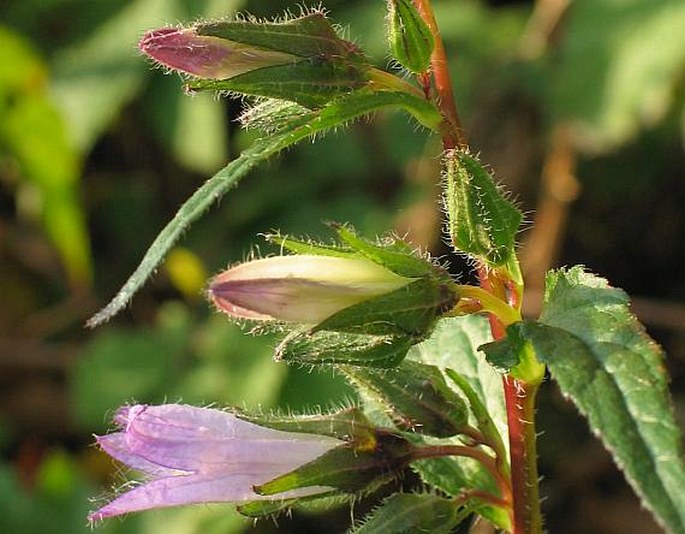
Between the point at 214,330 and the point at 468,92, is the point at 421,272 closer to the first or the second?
the point at 214,330

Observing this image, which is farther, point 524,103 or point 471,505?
point 524,103

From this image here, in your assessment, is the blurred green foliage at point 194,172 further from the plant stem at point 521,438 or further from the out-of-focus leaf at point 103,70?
the plant stem at point 521,438

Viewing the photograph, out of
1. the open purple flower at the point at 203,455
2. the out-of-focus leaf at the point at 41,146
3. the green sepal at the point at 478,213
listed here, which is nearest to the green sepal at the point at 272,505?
the open purple flower at the point at 203,455

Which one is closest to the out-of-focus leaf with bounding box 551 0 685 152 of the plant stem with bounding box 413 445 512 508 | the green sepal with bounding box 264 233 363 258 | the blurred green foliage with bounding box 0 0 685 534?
the blurred green foliage with bounding box 0 0 685 534

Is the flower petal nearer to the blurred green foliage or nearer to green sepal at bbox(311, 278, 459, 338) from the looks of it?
green sepal at bbox(311, 278, 459, 338)

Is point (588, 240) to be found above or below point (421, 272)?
above

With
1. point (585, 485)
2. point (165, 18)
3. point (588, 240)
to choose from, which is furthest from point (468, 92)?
point (585, 485)
